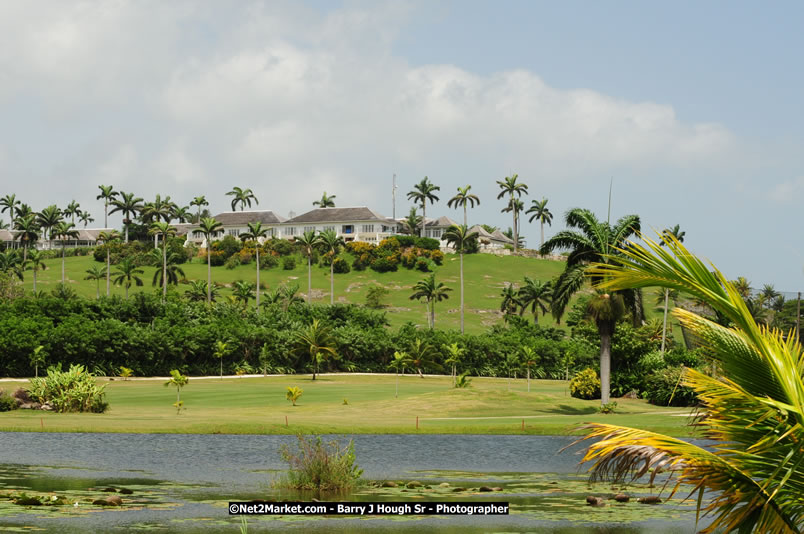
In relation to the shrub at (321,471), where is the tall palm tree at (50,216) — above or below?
above

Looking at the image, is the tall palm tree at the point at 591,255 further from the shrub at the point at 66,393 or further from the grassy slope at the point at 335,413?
the shrub at the point at 66,393

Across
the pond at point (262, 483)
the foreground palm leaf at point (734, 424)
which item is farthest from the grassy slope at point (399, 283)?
the foreground palm leaf at point (734, 424)

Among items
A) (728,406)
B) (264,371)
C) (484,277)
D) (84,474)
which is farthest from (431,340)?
(728,406)

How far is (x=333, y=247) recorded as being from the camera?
158500mm

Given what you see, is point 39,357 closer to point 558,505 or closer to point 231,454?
point 231,454

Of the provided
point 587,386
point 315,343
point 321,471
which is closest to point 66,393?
point 321,471

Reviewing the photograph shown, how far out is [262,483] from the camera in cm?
3095

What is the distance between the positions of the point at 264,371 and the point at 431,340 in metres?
23.9

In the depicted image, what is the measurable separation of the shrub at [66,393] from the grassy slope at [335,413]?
59.1 inches

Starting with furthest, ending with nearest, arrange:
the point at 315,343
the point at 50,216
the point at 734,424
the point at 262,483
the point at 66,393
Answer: the point at 50,216
the point at 315,343
the point at 66,393
the point at 262,483
the point at 734,424

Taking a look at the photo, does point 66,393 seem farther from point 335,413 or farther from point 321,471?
point 321,471

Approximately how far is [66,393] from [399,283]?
129m

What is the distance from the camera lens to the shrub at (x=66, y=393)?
188 ft

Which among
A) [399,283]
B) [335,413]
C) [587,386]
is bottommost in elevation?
[335,413]
